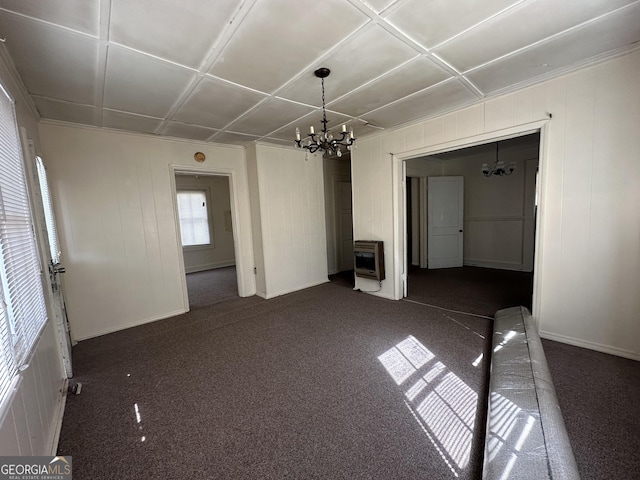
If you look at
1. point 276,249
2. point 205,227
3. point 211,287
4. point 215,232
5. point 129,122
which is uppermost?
point 129,122

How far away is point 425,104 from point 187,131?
2981 millimetres

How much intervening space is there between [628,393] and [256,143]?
4669mm

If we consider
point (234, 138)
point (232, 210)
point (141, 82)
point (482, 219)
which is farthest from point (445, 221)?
point (141, 82)

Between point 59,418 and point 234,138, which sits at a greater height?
point 234,138

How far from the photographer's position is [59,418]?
6.07 feet

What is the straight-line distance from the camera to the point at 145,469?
58.0 inches

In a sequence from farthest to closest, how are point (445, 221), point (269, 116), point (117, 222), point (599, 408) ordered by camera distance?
point (445, 221), point (117, 222), point (269, 116), point (599, 408)

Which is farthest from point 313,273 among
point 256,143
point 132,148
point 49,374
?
point 49,374

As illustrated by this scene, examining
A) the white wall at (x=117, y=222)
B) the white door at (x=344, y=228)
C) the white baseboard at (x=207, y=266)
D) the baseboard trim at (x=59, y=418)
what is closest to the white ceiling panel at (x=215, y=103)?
the white wall at (x=117, y=222)

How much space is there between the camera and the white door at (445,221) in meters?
5.94

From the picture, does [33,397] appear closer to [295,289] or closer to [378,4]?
[378,4]

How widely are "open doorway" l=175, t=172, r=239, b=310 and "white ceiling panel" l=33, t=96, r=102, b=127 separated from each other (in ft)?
11.1

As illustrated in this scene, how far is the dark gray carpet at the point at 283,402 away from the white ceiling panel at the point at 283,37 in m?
2.53

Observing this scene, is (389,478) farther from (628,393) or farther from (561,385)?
(628,393)
